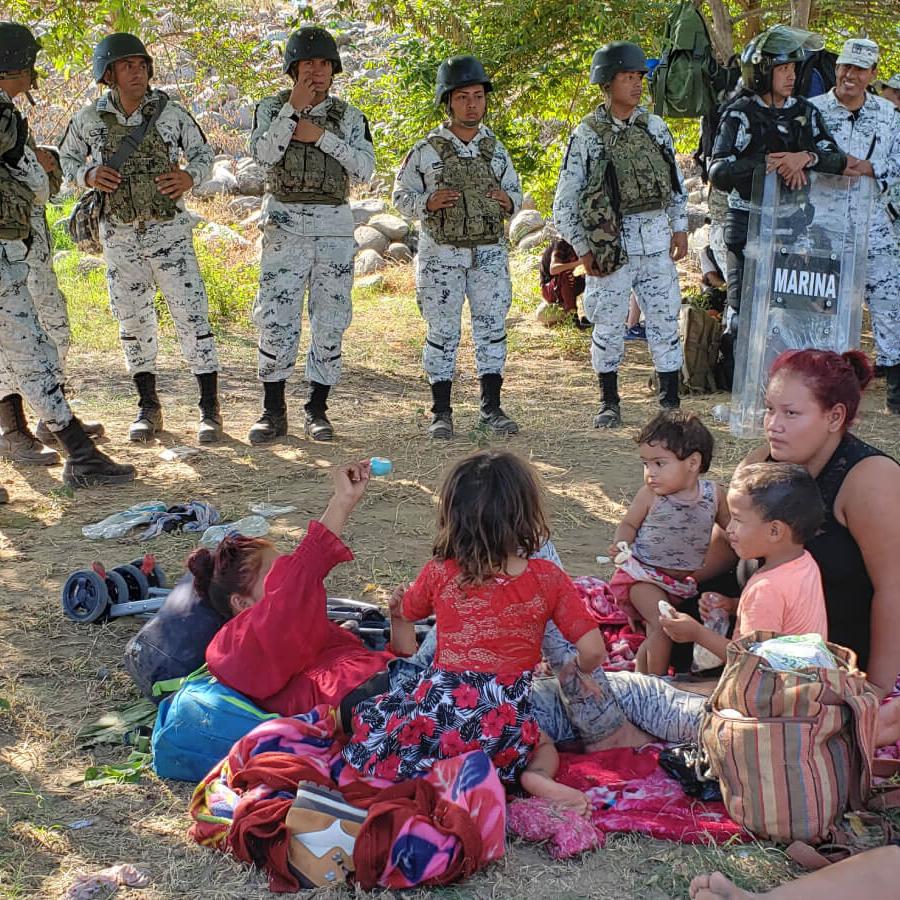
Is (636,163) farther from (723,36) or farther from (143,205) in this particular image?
(723,36)

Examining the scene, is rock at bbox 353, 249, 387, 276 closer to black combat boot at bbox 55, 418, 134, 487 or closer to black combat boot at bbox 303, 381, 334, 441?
black combat boot at bbox 303, 381, 334, 441

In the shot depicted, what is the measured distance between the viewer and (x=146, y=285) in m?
6.74

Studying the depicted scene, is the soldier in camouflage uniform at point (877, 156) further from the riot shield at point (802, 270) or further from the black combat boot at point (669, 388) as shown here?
the black combat boot at point (669, 388)

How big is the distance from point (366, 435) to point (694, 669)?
12.2ft

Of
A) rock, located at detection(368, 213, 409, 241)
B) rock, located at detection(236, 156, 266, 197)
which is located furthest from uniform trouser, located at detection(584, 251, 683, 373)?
rock, located at detection(236, 156, 266, 197)

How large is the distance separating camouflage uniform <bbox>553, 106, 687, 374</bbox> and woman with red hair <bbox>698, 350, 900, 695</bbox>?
142 inches

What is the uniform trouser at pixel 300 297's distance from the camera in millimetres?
6594

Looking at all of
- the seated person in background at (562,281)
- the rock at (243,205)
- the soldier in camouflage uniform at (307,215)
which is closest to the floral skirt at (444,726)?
the soldier in camouflage uniform at (307,215)

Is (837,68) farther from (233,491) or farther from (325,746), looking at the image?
(325,746)

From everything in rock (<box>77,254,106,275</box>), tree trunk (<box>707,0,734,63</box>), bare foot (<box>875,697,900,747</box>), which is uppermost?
tree trunk (<box>707,0,734,63</box>)

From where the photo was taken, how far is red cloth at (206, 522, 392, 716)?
328 centimetres

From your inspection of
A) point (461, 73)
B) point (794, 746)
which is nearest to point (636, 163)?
point (461, 73)

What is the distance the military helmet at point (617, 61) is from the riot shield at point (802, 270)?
1.05 meters

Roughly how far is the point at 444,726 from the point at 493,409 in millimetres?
4243
